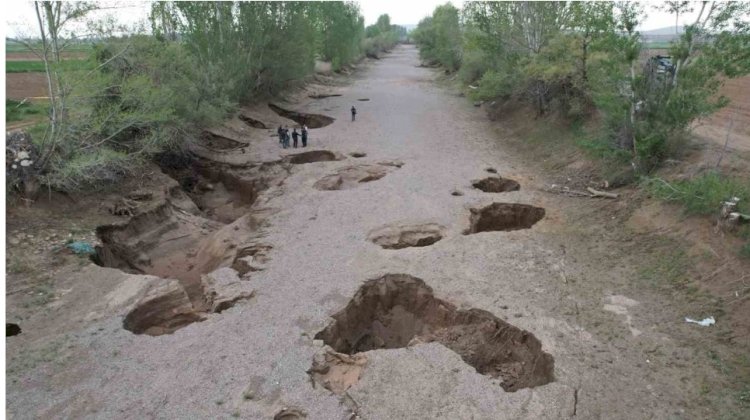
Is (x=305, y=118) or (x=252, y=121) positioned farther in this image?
(x=305, y=118)

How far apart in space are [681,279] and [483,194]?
21.8ft

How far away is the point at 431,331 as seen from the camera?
10.6m

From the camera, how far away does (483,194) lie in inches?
655

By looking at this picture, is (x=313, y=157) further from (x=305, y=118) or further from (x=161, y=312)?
(x=161, y=312)

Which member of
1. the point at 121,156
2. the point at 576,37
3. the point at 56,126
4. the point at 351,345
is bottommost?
the point at 351,345

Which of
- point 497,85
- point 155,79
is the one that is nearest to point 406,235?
point 155,79

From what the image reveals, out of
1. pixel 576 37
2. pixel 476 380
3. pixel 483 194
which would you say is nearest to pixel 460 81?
pixel 576 37

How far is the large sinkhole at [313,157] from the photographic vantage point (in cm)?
2163

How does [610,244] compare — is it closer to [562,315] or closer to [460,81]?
[562,315]

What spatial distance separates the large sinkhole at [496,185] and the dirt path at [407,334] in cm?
Answer: 167

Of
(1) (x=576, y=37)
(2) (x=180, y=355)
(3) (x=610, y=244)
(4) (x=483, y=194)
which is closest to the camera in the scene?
(2) (x=180, y=355)

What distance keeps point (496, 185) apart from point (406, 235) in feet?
18.9

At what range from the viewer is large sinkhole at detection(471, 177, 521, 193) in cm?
1797

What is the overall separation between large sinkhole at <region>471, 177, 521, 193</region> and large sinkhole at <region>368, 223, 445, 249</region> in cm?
437
